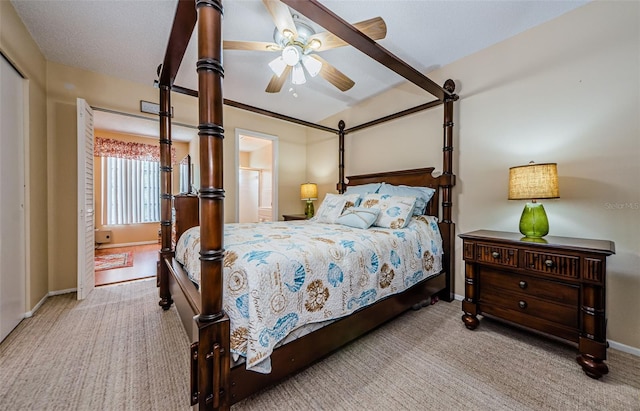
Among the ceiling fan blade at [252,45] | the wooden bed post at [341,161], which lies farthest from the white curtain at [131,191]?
the ceiling fan blade at [252,45]

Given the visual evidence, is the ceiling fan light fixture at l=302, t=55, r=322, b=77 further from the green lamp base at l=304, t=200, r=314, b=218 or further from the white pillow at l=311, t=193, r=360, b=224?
the green lamp base at l=304, t=200, r=314, b=218

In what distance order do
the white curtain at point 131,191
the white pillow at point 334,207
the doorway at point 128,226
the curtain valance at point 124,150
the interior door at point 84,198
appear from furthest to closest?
the white curtain at point 131,191 < the curtain valance at point 124,150 < the doorway at point 128,226 < the white pillow at point 334,207 < the interior door at point 84,198

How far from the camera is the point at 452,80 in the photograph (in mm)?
2635

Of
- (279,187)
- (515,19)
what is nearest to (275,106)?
(279,187)

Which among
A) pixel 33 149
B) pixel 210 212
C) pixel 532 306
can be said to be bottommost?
pixel 532 306

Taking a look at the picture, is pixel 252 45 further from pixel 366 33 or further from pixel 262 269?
pixel 262 269

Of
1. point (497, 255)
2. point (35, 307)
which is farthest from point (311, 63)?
point (35, 307)

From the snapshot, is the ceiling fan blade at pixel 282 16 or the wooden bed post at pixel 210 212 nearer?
the wooden bed post at pixel 210 212

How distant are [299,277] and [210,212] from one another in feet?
1.91

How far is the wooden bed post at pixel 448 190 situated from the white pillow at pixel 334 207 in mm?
931

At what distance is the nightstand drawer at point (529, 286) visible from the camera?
1.65 m

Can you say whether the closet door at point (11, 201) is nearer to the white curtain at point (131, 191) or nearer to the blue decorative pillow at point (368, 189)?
the blue decorative pillow at point (368, 189)

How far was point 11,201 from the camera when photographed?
78.6 inches

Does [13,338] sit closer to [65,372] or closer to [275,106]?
[65,372]
